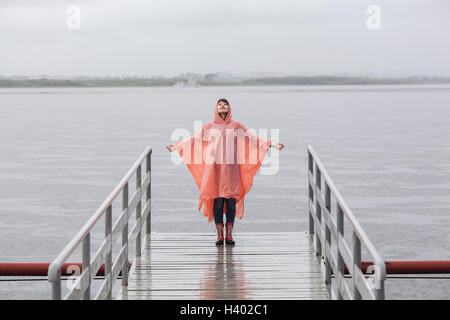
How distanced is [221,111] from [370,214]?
11.8 meters

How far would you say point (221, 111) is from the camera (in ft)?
25.5

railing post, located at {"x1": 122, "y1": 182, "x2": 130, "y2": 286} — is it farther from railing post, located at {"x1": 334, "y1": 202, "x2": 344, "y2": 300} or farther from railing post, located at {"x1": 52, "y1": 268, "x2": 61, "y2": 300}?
railing post, located at {"x1": 52, "y1": 268, "x2": 61, "y2": 300}

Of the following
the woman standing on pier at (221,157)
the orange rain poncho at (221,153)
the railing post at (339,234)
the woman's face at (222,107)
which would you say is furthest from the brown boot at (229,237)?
the railing post at (339,234)

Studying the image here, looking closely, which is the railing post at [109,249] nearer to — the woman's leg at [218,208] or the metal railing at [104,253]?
the metal railing at [104,253]

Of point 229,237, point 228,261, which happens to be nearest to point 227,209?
point 229,237

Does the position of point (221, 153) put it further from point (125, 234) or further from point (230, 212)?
point (125, 234)

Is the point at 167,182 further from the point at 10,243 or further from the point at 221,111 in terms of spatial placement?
the point at 221,111

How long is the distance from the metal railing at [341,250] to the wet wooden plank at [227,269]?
0.22m

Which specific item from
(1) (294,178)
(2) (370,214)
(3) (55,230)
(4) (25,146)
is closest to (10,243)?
(3) (55,230)

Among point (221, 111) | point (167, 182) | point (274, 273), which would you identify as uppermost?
point (221, 111)

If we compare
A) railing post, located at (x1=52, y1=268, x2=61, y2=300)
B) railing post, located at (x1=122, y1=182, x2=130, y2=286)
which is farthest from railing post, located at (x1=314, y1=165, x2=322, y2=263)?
railing post, located at (x1=52, y1=268, x2=61, y2=300)

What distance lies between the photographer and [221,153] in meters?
7.98

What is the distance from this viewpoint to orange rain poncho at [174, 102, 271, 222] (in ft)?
26.0

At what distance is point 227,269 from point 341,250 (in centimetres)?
196
